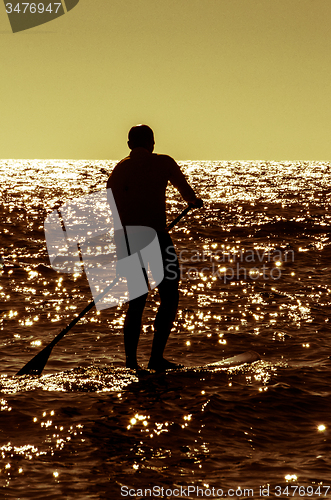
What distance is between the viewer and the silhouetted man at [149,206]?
5234 mm

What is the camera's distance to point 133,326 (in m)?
5.32

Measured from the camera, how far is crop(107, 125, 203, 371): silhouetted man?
5234 millimetres

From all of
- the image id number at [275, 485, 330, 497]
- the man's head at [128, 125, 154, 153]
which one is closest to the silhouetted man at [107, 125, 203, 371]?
the man's head at [128, 125, 154, 153]

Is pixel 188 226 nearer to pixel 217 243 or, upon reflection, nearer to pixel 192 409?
pixel 217 243

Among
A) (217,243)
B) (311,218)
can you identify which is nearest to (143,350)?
(217,243)

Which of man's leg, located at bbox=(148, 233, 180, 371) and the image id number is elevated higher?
man's leg, located at bbox=(148, 233, 180, 371)

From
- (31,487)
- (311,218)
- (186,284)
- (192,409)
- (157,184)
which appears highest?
(157,184)

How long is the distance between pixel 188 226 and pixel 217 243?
5839mm

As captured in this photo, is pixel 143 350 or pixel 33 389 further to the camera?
pixel 143 350

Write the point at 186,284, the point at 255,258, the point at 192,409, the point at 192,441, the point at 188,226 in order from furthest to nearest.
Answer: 1. the point at 188,226
2. the point at 255,258
3. the point at 186,284
4. the point at 192,409
5. the point at 192,441

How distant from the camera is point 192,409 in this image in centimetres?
437

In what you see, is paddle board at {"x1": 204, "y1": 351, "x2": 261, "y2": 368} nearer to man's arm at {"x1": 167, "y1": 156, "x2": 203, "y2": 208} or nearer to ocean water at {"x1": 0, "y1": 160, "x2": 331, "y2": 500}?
ocean water at {"x1": 0, "y1": 160, "x2": 331, "y2": 500}

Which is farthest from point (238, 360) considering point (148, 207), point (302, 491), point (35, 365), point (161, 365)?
point (302, 491)
